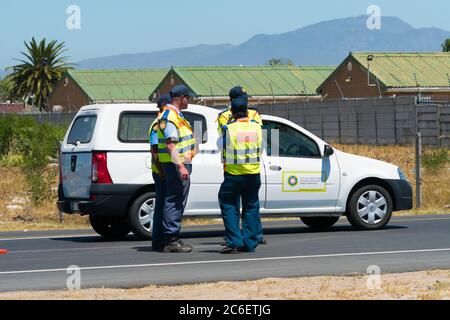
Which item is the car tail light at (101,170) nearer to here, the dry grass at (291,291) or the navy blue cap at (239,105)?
the navy blue cap at (239,105)

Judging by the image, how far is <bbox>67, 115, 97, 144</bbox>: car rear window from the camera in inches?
636

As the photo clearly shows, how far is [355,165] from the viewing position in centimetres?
1708

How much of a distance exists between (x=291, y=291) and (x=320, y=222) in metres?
7.65

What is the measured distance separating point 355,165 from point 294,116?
41.9 metres

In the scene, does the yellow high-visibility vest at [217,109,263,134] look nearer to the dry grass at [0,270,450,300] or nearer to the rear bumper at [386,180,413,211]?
the rear bumper at [386,180,413,211]

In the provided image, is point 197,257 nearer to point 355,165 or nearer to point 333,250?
point 333,250

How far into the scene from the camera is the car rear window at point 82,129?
16156 mm

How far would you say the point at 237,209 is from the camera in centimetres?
1397

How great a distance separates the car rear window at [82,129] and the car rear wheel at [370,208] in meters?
3.91

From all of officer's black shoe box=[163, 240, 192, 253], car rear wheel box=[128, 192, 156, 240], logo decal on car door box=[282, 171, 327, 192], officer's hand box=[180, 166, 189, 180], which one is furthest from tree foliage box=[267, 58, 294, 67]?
officer's hand box=[180, 166, 189, 180]

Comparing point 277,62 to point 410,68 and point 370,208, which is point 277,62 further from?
point 370,208

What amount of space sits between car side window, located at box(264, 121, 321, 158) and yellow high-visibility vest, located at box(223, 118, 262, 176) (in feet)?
9.16

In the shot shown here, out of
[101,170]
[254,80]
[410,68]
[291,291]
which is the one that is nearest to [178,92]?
[101,170]
